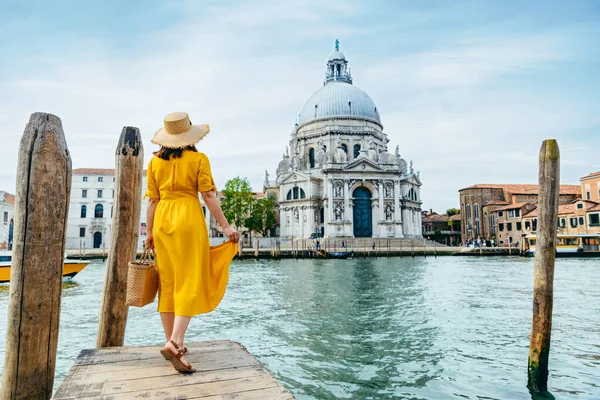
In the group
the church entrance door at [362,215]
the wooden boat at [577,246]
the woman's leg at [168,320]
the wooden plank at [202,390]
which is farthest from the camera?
the church entrance door at [362,215]

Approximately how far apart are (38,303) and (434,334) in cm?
611

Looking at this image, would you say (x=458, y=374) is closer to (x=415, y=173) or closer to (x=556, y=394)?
(x=556, y=394)

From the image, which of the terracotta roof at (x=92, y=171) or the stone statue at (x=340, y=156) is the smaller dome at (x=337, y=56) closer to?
the stone statue at (x=340, y=156)

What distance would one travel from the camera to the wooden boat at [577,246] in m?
33.7

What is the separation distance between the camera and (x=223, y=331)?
26.2 feet

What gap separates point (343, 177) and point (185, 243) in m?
40.9

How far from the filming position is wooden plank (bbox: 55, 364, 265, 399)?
2588 millimetres

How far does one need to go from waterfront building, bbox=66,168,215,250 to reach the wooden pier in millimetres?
38842

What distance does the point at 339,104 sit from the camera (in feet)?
165

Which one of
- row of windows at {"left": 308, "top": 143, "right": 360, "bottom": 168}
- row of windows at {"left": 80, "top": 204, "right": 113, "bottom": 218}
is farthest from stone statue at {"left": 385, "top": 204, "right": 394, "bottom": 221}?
row of windows at {"left": 80, "top": 204, "right": 113, "bottom": 218}

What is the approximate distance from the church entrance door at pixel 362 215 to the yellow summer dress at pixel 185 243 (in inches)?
1611

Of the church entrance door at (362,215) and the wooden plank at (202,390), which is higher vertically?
the church entrance door at (362,215)

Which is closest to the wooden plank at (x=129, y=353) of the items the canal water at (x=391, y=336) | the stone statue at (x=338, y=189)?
the canal water at (x=391, y=336)

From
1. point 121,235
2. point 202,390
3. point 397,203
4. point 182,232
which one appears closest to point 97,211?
point 397,203
